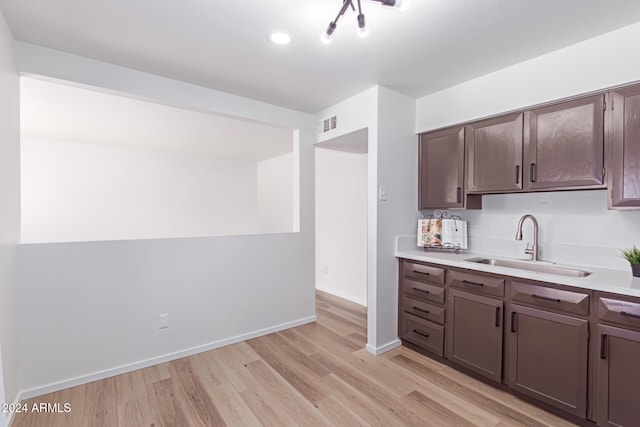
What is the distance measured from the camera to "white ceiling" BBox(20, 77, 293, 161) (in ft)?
9.50

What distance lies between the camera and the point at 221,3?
Result: 1.63 metres

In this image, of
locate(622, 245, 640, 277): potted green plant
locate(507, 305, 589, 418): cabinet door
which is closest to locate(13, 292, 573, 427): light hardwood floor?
locate(507, 305, 589, 418): cabinet door

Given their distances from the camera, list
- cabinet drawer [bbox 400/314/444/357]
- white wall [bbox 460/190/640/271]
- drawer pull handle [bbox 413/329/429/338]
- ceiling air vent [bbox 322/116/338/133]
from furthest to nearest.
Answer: ceiling air vent [bbox 322/116/338/133] → drawer pull handle [bbox 413/329/429/338] → cabinet drawer [bbox 400/314/444/357] → white wall [bbox 460/190/640/271]

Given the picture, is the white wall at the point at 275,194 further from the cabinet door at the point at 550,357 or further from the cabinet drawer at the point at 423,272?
the cabinet door at the point at 550,357

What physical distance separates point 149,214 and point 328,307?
362 centimetres

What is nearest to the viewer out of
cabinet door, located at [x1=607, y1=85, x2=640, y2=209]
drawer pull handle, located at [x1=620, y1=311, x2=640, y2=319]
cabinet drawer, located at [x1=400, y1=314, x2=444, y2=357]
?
drawer pull handle, located at [x1=620, y1=311, x2=640, y2=319]

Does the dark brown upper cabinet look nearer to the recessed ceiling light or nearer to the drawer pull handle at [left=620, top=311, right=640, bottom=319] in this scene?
the drawer pull handle at [left=620, top=311, right=640, bottom=319]

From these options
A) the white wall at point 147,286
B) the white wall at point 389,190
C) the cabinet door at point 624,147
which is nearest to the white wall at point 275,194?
the white wall at point 147,286

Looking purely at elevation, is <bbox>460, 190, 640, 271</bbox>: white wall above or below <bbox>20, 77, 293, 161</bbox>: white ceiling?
below

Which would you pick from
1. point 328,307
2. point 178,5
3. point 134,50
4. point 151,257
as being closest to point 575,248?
point 328,307

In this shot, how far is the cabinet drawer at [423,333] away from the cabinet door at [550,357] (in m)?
0.55

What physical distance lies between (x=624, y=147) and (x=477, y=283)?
48.2 inches

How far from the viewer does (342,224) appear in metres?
4.56

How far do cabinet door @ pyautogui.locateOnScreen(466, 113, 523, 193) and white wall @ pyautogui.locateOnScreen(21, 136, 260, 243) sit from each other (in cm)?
474
